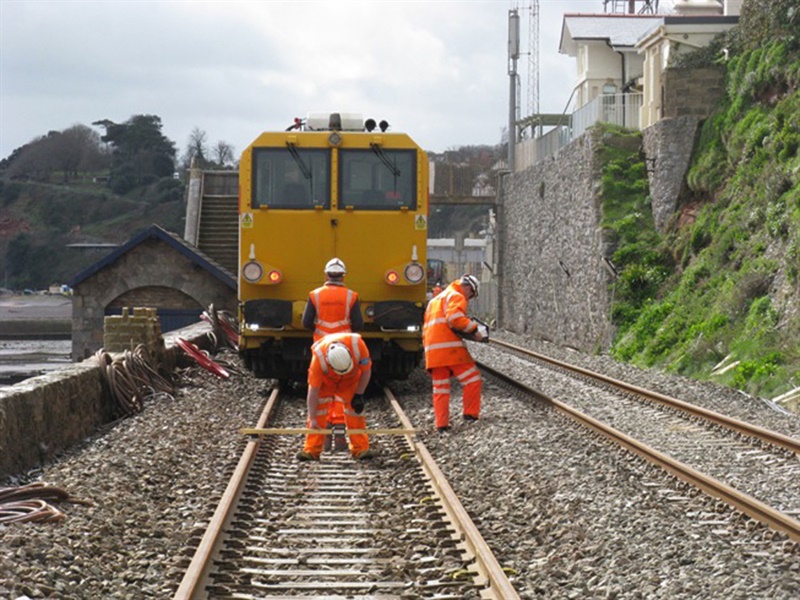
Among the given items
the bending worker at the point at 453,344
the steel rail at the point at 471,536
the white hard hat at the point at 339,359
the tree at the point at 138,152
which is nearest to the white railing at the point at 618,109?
the bending worker at the point at 453,344

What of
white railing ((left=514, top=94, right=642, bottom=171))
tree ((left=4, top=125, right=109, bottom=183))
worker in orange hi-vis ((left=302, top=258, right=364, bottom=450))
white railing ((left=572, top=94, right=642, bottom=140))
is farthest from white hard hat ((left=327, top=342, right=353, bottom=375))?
tree ((left=4, top=125, right=109, bottom=183))

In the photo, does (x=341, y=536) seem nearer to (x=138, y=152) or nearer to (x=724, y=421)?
(x=724, y=421)

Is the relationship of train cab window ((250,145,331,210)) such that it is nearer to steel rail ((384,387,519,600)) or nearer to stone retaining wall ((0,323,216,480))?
stone retaining wall ((0,323,216,480))

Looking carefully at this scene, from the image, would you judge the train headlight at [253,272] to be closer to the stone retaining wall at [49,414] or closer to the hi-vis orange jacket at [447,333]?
the stone retaining wall at [49,414]

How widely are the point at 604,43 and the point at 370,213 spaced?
3560 centimetres

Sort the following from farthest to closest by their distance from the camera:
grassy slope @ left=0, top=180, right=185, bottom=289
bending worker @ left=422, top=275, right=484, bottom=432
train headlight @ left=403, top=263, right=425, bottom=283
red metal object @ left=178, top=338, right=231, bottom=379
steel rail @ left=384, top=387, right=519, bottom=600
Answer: grassy slope @ left=0, top=180, right=185, bottom=289
red metal object @ left=178, top=338, right=231, bottom=379
train headlight @ left=403, top=263, right=425, bottom=283
bending worker @ left=422, top=275, right=484, bottom=432
steel rail @ left=384, top=387, right=519, bottom=600

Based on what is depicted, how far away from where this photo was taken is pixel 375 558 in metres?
7.23

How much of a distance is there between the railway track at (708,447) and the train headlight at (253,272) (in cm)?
372

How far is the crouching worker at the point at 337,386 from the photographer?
36.0 feet

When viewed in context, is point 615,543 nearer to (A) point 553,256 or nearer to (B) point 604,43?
(A) point 553,256

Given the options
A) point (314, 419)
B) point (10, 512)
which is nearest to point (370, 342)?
point (314, 419)

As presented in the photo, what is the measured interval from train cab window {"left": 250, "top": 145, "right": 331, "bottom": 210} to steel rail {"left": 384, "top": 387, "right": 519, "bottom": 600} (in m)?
6.03

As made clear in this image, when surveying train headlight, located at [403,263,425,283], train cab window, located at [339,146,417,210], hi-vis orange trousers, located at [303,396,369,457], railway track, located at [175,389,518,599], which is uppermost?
train cab window, located at [339,146,417,210]

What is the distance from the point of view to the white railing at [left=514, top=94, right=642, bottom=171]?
33.9m
